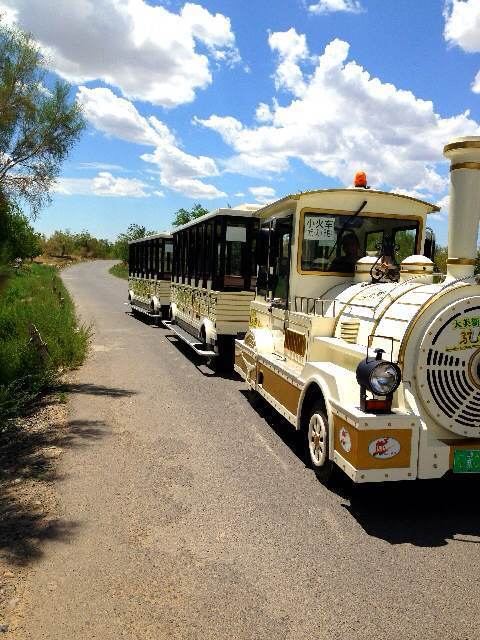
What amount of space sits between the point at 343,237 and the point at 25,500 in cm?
438

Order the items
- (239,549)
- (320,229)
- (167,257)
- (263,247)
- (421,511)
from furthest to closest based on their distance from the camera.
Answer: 1. (167,257)
2. (263,247)
3. (320,229)
4. (421,511)
5. (239,549)

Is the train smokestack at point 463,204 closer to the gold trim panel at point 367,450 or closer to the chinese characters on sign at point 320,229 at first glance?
the gold trim panel at point 367,450

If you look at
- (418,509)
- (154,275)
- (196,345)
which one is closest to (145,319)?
(154,275)

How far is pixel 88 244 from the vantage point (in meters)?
124

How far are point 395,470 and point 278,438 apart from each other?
2.30m

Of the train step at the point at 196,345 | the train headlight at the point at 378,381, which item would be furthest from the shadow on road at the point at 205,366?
the train headlight at the point at 378,381

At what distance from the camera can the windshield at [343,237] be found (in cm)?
618

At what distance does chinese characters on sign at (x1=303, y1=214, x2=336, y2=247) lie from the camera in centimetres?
612

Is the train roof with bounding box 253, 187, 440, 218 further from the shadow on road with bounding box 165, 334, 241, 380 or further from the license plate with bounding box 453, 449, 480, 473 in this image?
the shadow on road with bounding box 165, 334, 241, 380

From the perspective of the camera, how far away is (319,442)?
4824 mm

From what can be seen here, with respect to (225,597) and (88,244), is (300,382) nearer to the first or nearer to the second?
(225,597)

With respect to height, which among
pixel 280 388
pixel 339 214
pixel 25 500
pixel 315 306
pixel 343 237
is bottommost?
pixel 25 500

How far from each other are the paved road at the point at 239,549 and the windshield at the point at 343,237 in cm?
213

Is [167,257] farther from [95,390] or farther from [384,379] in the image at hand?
[384,379]
